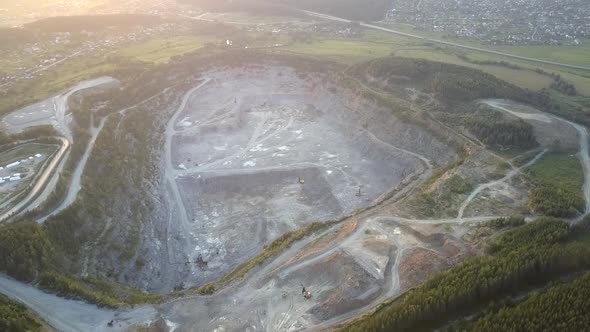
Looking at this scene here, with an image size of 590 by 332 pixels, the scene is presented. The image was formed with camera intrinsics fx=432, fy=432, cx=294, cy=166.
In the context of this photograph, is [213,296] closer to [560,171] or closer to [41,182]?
[41,182]

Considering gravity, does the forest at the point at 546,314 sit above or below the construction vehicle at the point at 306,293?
above

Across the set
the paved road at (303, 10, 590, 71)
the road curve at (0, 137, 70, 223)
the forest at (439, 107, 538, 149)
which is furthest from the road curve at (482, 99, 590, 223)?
the road curve at (0, 137, 70, 223)

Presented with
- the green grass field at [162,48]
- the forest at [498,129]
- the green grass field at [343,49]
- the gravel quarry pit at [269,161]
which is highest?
the green grass field at [343,49]

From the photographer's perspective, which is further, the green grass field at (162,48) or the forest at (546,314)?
the green grass field at (162,48)

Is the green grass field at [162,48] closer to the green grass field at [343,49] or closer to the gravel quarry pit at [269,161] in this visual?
the gravel quarry pit at [269,161]

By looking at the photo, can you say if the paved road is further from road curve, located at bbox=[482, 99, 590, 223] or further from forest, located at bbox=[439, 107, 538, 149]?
forest, located at bbox=[439, 107, 538, 149]

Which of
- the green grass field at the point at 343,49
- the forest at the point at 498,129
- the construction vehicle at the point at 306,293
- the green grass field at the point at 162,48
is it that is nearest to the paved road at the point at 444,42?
the green grass field at the point at 343,49

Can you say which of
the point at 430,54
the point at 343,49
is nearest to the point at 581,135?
the point at 430,54
